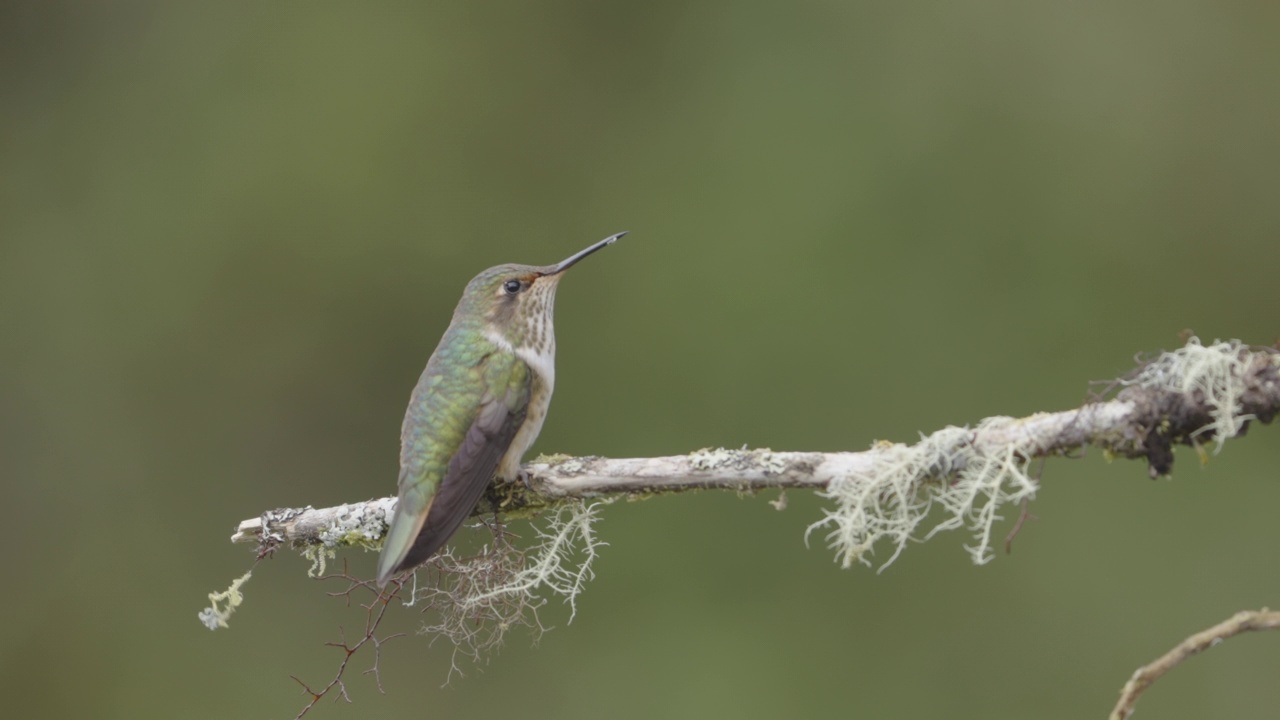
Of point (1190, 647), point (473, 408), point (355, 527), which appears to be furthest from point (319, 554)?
point (1190, 647)

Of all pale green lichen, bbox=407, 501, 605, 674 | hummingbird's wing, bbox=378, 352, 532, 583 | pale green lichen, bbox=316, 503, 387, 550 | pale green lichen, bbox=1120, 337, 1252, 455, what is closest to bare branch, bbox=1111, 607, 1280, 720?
pale green lichen, bbox=1120, 337, 1252, 455

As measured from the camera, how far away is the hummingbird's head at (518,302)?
7.98 feet

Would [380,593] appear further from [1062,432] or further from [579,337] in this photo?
[579,337]

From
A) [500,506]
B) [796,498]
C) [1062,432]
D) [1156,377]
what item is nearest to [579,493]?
[500,506]

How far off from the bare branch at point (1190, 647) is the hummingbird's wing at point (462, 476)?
3.55 feet

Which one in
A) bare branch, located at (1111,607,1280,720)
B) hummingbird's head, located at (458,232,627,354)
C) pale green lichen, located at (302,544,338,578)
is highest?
hummingbird's head, located at (458,232,627,354)

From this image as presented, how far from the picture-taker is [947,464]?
5.62ft

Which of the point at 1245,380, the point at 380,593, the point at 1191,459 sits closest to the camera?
the point at 1245,380

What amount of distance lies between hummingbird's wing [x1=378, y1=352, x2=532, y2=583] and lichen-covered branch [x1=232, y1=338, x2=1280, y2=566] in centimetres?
8

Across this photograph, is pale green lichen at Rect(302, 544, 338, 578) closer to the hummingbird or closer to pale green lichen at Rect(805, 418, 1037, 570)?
the hummingbird

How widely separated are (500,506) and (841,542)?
0.71m

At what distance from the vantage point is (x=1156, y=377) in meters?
1.56

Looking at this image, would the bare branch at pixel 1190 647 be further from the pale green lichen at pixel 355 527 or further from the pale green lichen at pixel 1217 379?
the pale green lichen at pixel 355 527

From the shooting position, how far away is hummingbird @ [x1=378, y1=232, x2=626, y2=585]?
2.02m
